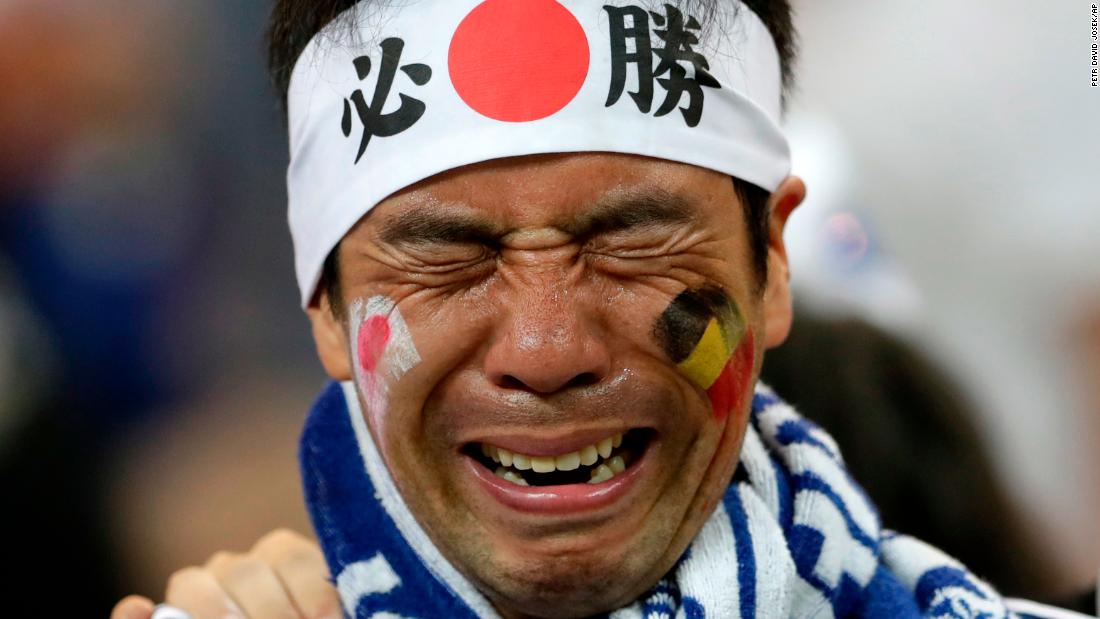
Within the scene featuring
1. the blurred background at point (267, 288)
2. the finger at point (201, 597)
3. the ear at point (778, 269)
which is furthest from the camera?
the blurred background at point (267, 288)

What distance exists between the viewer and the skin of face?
1.51m

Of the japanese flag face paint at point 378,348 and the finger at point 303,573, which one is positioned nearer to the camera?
the japanese flag face paint at point 378,348

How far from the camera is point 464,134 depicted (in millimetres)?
1521

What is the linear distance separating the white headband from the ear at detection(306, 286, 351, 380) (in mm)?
150

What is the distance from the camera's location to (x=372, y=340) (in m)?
1.65

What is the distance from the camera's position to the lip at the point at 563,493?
1562 millimetres

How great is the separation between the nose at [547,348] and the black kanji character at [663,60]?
0.30 metres

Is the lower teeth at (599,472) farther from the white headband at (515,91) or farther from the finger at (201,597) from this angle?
the finger at (201,597)

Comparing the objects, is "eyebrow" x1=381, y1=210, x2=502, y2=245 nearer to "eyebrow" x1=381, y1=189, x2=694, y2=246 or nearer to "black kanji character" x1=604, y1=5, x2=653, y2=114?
"eyebrow" x1=381, y1=189, x2=694, y2=246

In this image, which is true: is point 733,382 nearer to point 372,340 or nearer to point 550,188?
point 550,188

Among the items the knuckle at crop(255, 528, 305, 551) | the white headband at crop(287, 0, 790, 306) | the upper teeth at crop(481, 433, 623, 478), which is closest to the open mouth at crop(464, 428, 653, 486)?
the upper teeth at crop(481, 433, 623, 478)

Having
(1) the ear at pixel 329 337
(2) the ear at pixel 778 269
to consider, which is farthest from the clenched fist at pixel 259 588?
(2) the ear at pixel 778 269

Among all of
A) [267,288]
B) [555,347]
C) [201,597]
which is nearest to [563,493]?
[555,347]

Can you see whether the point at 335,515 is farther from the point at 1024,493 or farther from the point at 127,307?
the point at 1024,493
